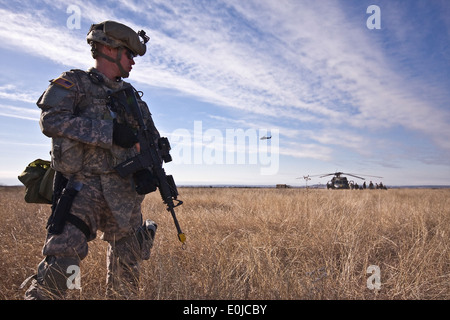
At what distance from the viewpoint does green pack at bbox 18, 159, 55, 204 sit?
2.55m

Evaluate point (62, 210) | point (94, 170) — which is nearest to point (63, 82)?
point (94, 170)

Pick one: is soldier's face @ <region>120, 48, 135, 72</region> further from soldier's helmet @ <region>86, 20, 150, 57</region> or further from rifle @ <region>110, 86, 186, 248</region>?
rifle @ <region>110, 86, 186, 248</region>

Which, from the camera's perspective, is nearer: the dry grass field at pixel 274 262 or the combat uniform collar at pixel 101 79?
the dry grass field at pixel 274 262

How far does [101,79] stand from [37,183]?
111 centimetres

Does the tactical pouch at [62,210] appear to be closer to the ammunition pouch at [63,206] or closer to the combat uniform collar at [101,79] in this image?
the ammunition pouch at [63,206]

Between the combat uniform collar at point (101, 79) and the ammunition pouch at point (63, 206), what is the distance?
923mm

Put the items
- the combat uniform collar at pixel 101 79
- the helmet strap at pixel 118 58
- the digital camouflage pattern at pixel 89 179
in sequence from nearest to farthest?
the digital camouflage pattern at pixel 89 179 < the combat uniform collar at pixel 101 79 < the helmet strap at pixel 118 58

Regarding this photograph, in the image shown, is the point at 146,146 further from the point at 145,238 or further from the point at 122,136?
the point at 145,238

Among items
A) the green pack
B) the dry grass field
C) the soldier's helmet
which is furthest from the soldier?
the dry grass field

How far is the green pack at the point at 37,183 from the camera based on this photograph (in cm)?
255

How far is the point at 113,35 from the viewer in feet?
8.92

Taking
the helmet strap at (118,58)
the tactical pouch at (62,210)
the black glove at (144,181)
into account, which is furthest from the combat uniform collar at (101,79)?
the tactical pouch at (62,210)
